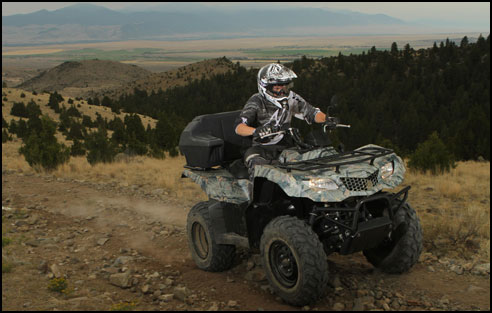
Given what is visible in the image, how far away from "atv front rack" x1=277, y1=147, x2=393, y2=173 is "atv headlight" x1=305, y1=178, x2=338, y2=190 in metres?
0.16

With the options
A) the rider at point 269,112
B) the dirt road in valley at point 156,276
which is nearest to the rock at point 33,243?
the dirt road in valley at point 156,276

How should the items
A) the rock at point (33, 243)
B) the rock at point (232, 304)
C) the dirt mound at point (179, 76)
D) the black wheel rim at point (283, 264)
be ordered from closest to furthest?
the black wheel rim at point (283, 264) → the rock at point (232, 304) → the rock at point (33, 243) → the dirt mound at point (179, 76)

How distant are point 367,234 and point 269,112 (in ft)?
6.64

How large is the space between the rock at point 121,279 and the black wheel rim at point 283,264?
183 centimetres

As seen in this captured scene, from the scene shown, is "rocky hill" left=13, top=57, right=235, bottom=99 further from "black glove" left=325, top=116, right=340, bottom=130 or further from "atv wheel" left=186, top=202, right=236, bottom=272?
"black glove" left=325, top=116, right=340, bottom=130

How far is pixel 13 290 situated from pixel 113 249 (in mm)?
2103

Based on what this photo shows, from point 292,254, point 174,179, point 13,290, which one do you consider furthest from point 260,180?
point 174,179

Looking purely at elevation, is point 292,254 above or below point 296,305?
above

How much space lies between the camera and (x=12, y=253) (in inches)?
258

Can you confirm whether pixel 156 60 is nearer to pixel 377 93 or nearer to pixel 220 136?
pixel 377 93

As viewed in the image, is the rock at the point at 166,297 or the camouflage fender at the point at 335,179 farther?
the rock at the point at 166,297

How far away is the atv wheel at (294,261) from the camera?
176 inches

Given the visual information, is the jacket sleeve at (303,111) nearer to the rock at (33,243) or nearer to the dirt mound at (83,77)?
the rock at (33,243)

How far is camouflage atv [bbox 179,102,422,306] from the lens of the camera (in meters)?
4.51
